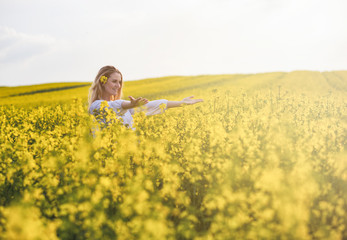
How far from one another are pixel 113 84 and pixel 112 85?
24mm

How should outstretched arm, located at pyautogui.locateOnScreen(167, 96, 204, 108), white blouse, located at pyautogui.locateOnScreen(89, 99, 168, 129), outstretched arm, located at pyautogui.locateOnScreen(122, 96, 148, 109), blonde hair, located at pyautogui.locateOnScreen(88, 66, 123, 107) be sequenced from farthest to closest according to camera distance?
blonde hair, located at pyautogui.locateOnScreen(88, 66, 123, 107) → outstretched arm, located at pyautogui.locateOnScreen(167, 96, 204, 108) → white blouse, located at pyautogui.locateOnScreen(89, 99, 168, 129) → outstretched arm, located at pyautogui.locateOnScreen(122, 96, 148, 109)

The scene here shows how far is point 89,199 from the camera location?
257 centimetres

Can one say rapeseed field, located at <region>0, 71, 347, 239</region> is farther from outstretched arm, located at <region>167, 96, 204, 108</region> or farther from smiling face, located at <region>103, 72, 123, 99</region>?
smiling face, located at <region>103, 72, 123, 99</region>

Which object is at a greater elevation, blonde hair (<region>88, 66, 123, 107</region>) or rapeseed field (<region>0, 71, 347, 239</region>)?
blonde hair (<region>88, 66, 123, 107</region>)

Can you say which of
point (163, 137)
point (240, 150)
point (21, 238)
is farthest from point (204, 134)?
point (21, 238)

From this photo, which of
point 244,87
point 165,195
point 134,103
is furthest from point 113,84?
point 244,87

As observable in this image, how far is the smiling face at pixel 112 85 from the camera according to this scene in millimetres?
4781

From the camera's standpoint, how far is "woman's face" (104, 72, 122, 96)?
4777 mm

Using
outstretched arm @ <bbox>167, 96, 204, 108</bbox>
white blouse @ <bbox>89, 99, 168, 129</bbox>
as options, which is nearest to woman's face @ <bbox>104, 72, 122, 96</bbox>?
white blouse @ <bbox>89, 99, 168, 129</bbox>

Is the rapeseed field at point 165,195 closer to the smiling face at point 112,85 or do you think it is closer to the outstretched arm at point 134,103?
the outstretched arm at point 134,103

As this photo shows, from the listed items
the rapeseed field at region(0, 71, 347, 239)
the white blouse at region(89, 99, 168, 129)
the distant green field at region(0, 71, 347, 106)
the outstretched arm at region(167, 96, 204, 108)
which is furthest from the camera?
the distant green field at region(0, 71, 347, 106)

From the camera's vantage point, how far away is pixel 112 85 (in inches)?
189

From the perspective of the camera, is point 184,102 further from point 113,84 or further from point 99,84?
point 99,84

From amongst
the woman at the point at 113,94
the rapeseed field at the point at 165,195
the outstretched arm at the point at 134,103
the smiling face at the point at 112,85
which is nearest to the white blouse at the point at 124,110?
the woman at the point at 113,94
